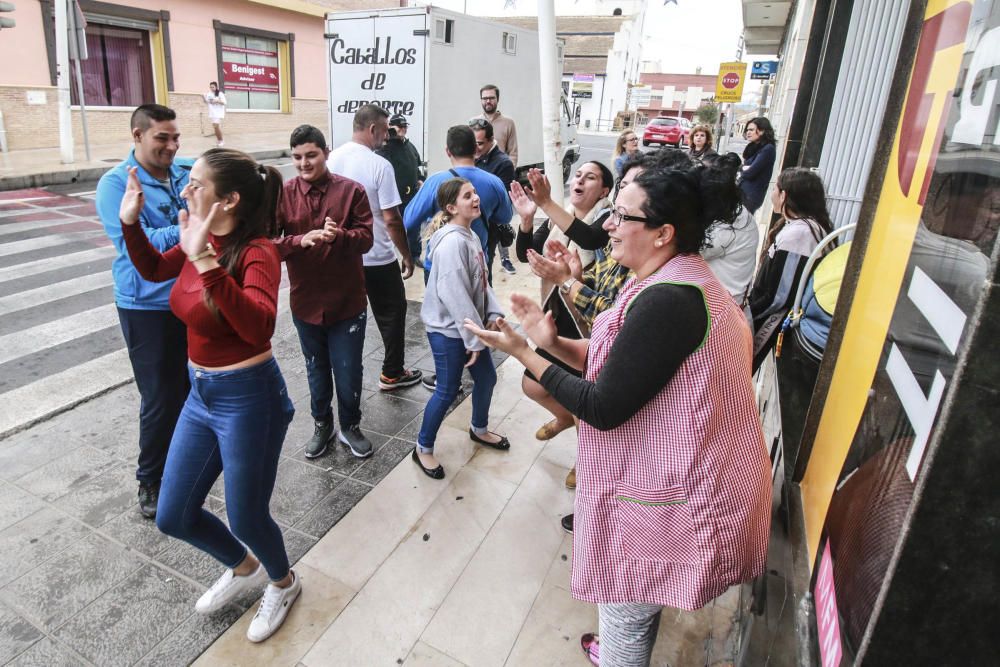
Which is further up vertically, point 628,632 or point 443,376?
point 443,376

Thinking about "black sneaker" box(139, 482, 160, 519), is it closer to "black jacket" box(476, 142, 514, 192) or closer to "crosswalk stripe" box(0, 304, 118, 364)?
"crosswalk stripe" box(0, 304, 118, 364)

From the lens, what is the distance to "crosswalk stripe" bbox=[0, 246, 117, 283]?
6.74 metres

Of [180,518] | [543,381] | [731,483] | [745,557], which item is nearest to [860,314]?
[731,483]

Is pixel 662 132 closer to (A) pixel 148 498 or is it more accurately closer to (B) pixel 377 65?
(B) pixel 377 65

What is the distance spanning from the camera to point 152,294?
2877 mm

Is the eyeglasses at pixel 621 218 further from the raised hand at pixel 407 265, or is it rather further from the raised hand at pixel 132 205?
the raised hand at pixel 407 265

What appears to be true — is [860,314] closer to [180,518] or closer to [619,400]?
[619,400]

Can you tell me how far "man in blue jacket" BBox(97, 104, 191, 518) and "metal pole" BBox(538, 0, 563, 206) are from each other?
13.8 ft

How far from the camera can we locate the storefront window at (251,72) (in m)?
20.4

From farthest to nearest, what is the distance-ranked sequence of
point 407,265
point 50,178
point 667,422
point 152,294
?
point 50,178
point 407,265
point 152,294
point 667,422

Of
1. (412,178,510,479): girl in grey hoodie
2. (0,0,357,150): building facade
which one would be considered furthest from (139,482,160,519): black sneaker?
(0,0,357,150): building facade

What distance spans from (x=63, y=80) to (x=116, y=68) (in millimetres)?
5468

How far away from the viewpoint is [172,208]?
2979mm

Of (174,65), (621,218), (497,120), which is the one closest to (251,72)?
(174,65)
